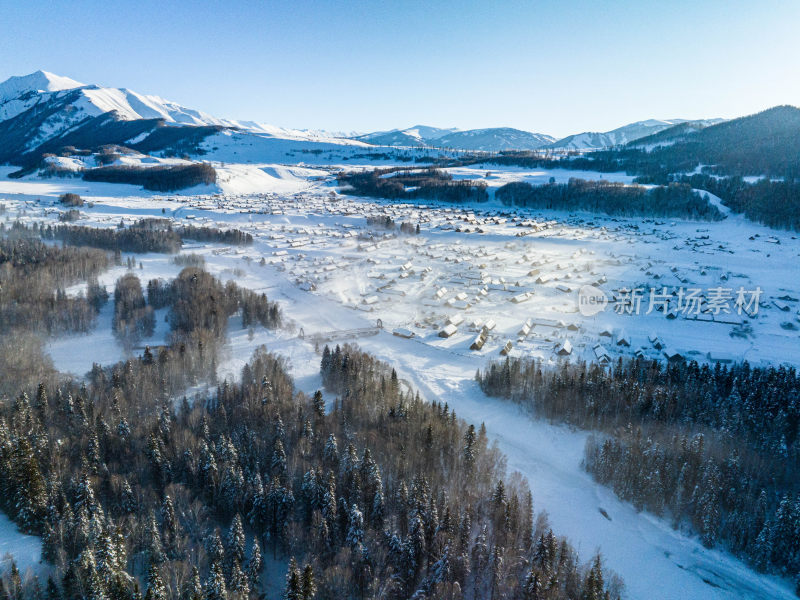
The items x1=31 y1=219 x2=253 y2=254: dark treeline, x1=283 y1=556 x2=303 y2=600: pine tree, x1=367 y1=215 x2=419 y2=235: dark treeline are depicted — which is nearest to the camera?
x1=283 y1=556 x2=303 y2=600: pine tree

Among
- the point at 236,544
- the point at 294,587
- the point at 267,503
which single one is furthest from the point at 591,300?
the point at 294,587

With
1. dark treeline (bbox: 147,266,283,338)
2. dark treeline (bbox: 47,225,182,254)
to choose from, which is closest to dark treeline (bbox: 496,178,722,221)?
dark treeline (bbox: 47,225,182,254)

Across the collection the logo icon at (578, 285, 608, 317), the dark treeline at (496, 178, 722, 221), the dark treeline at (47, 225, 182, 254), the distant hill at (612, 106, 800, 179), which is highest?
the distant hill at (612, 106, 800, 179)

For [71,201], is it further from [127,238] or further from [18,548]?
[18,548]

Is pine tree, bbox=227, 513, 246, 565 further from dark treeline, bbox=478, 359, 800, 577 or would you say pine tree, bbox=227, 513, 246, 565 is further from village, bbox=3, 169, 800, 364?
village, bbox=3, 169, 800, 364

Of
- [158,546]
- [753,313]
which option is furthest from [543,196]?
[158,546]

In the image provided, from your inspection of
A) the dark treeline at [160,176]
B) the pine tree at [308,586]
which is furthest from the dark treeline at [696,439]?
the dark treeline at [160,176]
